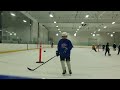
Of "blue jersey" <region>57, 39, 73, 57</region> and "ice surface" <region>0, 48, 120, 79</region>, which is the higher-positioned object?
"blue jersey" <region>57, 39, 73, 57</region>

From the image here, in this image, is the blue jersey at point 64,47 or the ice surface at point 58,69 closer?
the blue jersey at point 64,47

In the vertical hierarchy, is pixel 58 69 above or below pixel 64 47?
below

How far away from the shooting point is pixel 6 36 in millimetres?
17594

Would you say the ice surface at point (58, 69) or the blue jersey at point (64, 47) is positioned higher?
the blue jersey at point (64, 47)

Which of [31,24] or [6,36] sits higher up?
[31,24]

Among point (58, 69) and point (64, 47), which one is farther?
point (58, 69)

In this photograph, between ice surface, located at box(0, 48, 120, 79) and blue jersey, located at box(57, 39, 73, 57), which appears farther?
ice surface, located at box(0, 48, 120, 79)
